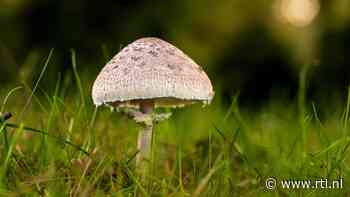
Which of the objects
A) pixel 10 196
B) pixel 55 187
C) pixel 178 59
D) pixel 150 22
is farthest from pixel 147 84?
pixel 150 22

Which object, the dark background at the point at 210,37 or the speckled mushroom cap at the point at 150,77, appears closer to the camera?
the speckled mushroom cap at the point at 150,77

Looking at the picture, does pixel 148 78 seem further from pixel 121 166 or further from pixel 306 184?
pixel 306 184

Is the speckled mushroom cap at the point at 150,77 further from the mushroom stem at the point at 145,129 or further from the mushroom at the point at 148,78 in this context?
the mushroom stem at the point at 145,129

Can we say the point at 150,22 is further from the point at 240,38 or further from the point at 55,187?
the point at 55,187

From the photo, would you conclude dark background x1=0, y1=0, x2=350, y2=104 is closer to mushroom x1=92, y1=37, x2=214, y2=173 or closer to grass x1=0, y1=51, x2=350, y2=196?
grass x1=0, y1=51, x2=350, y2=196

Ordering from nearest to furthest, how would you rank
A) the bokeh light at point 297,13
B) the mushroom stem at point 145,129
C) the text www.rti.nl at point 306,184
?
the text www.rti.nl at point 306,184
the mushroom stem at point 145,129
the bokeh light at point 297,13

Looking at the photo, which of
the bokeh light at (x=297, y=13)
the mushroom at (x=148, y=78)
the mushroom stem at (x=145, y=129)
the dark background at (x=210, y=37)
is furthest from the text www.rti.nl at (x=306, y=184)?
the bokeh light at (x=297, y=13)

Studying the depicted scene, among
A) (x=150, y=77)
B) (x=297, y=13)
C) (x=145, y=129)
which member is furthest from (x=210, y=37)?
(x=150, y=77)
